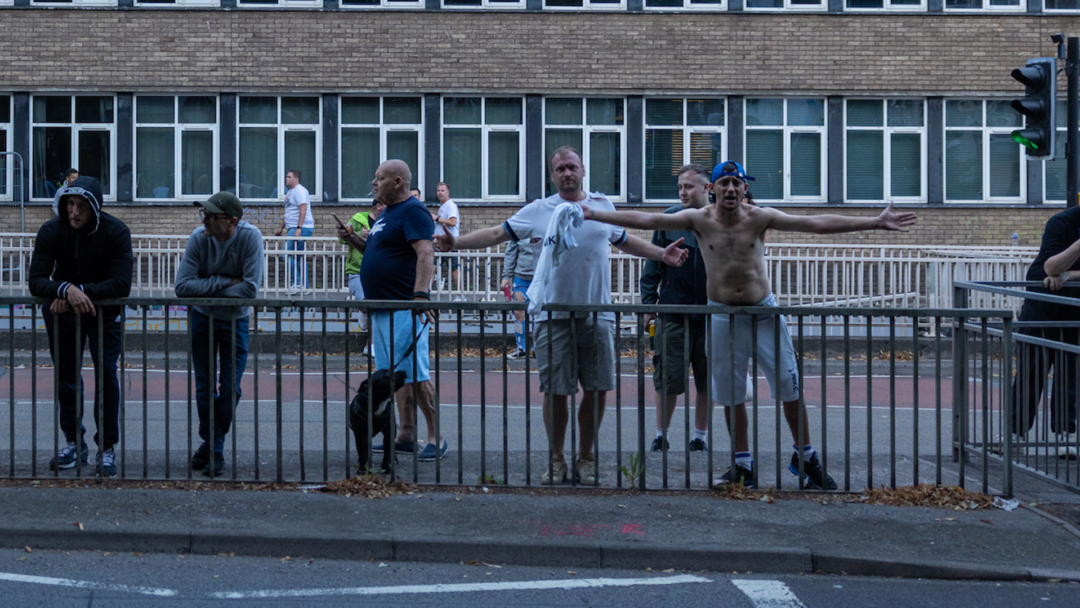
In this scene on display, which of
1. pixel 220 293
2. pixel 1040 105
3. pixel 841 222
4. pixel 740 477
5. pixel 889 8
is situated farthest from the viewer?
pixel 889 8

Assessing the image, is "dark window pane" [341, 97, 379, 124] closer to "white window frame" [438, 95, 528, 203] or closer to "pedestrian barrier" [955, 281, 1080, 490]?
"white window frame" [438, 95, 528, 203]

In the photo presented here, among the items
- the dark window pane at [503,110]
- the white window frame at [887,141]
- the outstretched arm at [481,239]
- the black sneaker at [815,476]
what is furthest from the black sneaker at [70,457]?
the white window frame at [887,141]

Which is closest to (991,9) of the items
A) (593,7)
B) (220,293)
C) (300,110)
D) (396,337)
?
(593,7)

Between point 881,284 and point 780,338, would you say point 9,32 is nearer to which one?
point 881,284

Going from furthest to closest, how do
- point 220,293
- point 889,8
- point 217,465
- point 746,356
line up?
point 889,8 → point 220,293 → point 217,465 → point 746,356

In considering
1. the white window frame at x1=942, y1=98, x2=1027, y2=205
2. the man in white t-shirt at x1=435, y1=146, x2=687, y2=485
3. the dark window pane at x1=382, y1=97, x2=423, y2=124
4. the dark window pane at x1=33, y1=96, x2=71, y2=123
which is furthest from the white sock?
the dark window pane at x1=33, y1=96, x2=71, y2=123

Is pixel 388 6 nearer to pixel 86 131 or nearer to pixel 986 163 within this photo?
pixel 86 131

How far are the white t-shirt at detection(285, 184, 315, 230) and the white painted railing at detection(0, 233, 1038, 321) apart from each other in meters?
3.05

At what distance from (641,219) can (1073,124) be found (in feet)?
23.7

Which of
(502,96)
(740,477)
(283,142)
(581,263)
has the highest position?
(502,96)

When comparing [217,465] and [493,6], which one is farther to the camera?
[493,6]

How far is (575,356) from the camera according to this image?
6.76 metres

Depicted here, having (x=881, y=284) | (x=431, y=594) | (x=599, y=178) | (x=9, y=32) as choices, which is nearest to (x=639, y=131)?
(x=599, y=178)

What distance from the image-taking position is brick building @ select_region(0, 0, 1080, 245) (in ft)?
69.2
